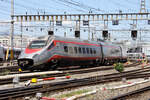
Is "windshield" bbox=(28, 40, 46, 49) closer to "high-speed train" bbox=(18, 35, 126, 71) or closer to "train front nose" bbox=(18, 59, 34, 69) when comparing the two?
"high-speed train" bbox=(18, 35, 126, 71)

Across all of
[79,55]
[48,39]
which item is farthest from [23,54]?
[79,55]

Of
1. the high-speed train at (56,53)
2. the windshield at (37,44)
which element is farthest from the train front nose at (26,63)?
the windshield at (37,44)

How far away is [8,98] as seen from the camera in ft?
30.7

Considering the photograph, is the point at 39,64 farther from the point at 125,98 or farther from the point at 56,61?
the point at 125,98

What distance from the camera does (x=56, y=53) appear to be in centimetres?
2155

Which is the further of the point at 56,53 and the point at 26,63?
the point at 56,53

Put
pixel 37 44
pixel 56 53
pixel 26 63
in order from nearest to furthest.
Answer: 1. pixel 26 63
2. pixel 37 44
3. pixel 56 53

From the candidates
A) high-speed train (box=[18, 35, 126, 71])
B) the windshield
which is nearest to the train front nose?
high-speed train (box=[18, 35, 126, 71])

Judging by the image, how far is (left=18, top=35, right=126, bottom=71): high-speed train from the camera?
19763 millimetres

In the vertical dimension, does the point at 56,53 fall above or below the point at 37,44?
below

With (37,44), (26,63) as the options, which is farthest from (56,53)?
(26,63)

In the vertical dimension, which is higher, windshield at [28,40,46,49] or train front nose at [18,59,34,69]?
windshield at [28,40,46,49]

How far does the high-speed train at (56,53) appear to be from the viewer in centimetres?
1976

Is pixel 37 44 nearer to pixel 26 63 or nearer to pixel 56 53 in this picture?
pixel 56 53
